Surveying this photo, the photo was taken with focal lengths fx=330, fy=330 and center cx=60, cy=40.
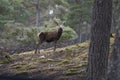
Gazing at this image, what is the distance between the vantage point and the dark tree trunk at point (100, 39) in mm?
7047

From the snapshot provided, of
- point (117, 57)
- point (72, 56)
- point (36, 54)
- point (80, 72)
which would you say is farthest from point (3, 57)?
point (117, 57)

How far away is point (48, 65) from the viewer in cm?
1305

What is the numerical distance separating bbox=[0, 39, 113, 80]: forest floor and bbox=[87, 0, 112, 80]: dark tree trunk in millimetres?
3972

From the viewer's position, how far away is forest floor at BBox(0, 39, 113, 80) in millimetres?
11867

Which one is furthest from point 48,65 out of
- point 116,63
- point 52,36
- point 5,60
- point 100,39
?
point 100,39

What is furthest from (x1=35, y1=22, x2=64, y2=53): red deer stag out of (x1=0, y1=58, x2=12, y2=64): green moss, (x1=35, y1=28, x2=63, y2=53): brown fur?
(x1=0, y1=58, x2=12, y2=64): green moss

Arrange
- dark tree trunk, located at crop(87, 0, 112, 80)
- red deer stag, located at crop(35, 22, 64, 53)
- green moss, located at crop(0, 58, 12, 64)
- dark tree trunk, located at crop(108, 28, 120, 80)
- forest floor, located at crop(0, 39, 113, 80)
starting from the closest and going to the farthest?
1. dark tree trunk, located at crop(87, 0, 112, 80)
2. dark tree trunk, located at crop(108, 28, 120, 80)
3. forest floor, located at crop(0, 39, 113, 80)
4. red deer stag, located at crop(35, 22, 64, 53)
5. green moss, located at crop(0, 58, 12, 64)

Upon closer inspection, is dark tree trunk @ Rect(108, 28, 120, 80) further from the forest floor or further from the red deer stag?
the red deer stag

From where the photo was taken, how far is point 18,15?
31359 mm

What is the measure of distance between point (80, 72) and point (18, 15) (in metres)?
20.7

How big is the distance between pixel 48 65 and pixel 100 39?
20.5 ft

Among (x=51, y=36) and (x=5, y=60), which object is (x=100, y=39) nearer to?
(x=51, y=36)

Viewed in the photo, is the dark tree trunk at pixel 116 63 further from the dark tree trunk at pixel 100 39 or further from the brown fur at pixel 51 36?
the brown fur at pixel 51 36

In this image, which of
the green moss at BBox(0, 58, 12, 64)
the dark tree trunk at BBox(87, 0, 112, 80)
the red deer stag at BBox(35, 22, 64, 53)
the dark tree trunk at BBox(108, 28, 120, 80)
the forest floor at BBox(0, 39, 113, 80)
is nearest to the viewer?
the dark tree trunk at BBox(87, 0, 112, 80)
